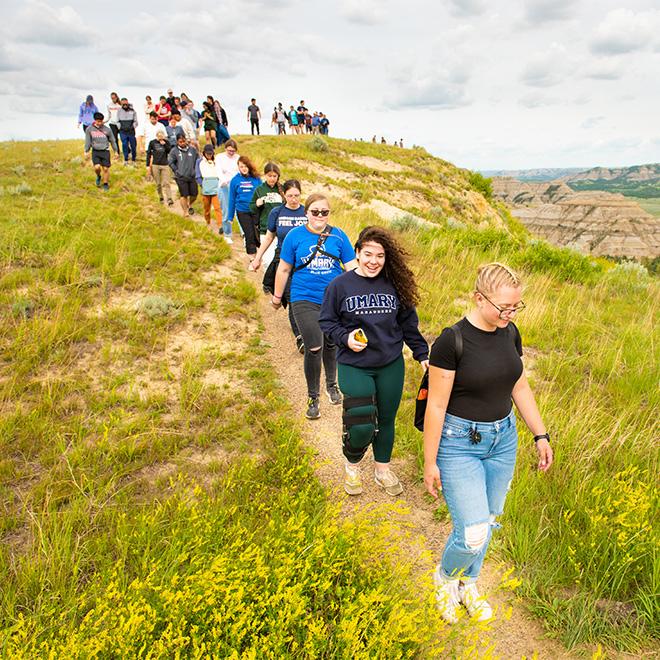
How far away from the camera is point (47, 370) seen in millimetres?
5004

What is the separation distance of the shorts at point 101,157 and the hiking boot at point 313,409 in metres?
10.7

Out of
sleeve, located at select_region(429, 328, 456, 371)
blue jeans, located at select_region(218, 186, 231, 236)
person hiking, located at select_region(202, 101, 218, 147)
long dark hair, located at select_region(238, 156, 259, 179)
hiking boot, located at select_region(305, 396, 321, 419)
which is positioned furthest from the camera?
person hiking, located at select_region(202, 101, 218, 147)

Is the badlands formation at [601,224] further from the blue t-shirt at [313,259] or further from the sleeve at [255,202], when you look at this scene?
the blue t-shirt at [313,259]

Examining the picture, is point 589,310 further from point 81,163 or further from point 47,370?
point 81,163

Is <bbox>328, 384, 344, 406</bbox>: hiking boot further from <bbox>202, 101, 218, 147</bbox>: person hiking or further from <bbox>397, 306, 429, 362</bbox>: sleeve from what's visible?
<bbox>202, 101, 218, 147</bbox>: person hiking

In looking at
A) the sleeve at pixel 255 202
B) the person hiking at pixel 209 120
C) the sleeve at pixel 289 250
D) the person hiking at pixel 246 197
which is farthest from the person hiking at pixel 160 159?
the sleeve at pixel 289 250

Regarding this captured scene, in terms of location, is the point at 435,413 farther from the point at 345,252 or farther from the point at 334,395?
the point at 334,395

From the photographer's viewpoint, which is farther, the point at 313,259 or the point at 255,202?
the point at 255,202

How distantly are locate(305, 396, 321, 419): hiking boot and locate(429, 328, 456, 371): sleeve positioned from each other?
106 inches

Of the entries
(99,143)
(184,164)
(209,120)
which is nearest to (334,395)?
(184,164)

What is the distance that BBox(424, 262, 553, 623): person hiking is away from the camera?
96.8 inches

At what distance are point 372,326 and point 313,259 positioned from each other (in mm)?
1535

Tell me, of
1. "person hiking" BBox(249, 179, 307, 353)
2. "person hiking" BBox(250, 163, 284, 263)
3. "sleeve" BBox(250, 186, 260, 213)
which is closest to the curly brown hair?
"person hiking" BBox(249, 179, 307, 353)

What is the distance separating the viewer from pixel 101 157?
38.6 ft
